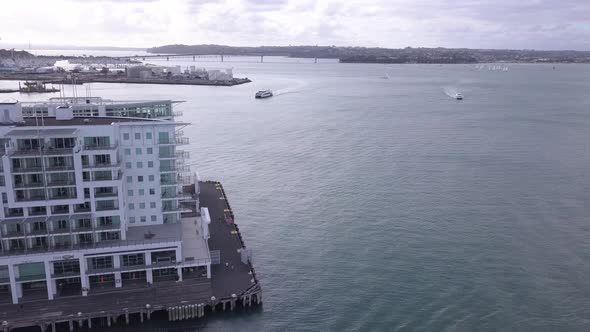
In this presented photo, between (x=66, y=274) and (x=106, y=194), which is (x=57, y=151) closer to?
(x=106, y=194)

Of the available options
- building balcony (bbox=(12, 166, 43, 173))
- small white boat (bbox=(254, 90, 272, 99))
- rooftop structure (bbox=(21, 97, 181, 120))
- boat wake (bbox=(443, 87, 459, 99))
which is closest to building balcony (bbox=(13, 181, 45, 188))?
building balcony (bbox=(12, 166, 43, 173))

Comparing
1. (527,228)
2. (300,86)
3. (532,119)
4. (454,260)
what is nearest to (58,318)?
(454,260)

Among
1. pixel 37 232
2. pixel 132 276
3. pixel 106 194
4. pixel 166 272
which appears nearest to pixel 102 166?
pixel 106 194

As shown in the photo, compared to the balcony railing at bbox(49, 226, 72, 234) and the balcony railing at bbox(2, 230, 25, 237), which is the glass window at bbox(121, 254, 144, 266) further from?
the balcony railing at bbox(2, 230, 25, 237)

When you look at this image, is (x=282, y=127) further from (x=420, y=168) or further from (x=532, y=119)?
(x=532, y=119)

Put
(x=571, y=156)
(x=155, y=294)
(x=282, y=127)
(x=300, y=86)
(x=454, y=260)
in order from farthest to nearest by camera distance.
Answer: (x=300, y=86)
(x=282, y=127)
(x=571, y=156)
(x=454, y=260)
(x=155, y=294)

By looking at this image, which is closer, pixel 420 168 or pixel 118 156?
pixel 118 156
